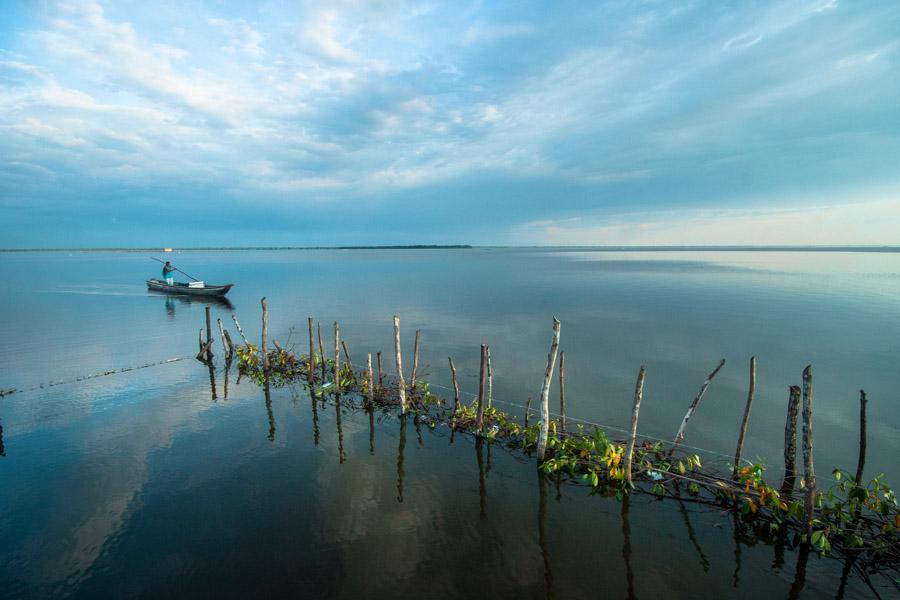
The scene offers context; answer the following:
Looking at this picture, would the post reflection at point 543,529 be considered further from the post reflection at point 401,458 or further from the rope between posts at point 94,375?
the rope between posts at point 94,375

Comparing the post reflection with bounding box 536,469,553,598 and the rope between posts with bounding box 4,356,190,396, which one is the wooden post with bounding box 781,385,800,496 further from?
the rope between posts with bounding box 4,356,190,396

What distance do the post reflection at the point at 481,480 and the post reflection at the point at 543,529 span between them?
49.8 inches

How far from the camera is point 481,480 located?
1072 centimetres

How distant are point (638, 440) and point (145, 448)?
47.1ft

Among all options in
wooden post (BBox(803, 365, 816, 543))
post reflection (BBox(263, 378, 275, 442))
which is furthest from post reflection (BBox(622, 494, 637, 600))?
post reflection (BBox(263, 378, 275, 442))

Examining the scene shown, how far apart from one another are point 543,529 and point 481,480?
84.6 inches

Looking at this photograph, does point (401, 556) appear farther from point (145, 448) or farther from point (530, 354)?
point (530, 354)

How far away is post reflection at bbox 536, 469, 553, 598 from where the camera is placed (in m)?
7.61

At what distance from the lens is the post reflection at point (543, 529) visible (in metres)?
7.61

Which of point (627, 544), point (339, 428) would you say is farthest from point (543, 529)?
point (339, 428)

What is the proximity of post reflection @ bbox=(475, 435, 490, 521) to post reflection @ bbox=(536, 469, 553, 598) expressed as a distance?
126 cm

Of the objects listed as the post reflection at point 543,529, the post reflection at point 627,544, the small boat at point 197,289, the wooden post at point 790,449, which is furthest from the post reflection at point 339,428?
the small boat at point 197,289

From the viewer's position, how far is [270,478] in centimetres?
1066

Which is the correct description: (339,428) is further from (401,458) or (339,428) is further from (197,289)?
(197,289)
